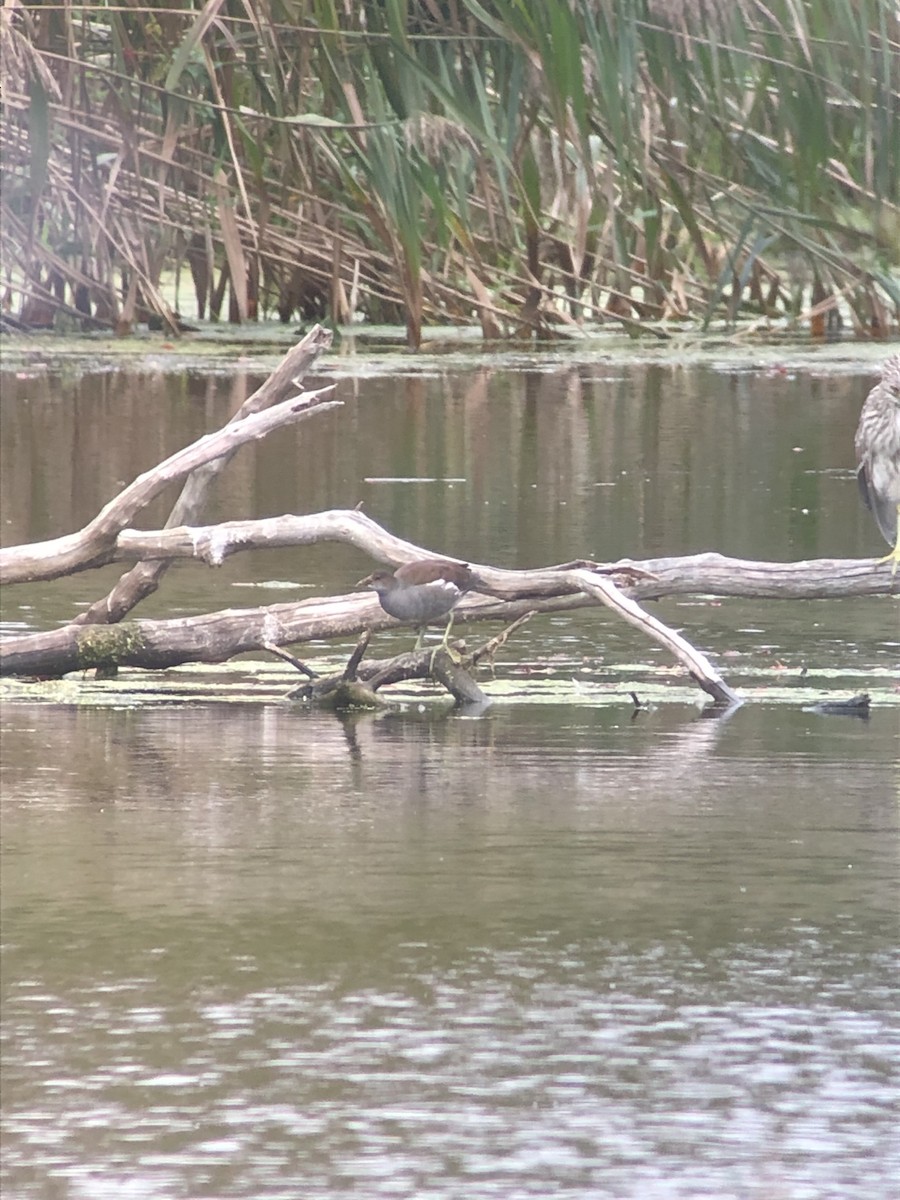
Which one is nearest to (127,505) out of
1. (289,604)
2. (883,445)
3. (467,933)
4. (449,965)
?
(289,604)

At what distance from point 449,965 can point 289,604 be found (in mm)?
3513

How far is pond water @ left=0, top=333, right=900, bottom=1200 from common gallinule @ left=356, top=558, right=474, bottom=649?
318 millimetres

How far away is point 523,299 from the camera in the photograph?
78.6 feet

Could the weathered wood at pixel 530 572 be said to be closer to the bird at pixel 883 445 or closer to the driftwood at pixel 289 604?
the driftwood at pixel 289 604

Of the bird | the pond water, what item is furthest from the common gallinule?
the bird

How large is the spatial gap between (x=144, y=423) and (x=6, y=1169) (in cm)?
1364

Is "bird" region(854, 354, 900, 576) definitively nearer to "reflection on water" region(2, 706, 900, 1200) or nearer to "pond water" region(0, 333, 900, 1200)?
"pond water" region(0, 333, 900, 1200)

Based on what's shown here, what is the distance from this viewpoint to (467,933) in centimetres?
541

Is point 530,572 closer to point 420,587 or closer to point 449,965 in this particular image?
point 420,587

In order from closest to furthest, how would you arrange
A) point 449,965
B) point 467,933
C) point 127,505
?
point 449,965
point 467,933
point 127,505

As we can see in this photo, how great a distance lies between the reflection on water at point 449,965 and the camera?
13.5ft

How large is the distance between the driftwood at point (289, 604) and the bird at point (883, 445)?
23.5 inches

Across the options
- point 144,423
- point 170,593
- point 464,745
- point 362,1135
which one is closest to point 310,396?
point 464,745

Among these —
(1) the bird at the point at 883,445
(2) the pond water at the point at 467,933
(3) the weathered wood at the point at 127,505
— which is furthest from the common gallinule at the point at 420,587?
(1) the bird at the point at 883,445
